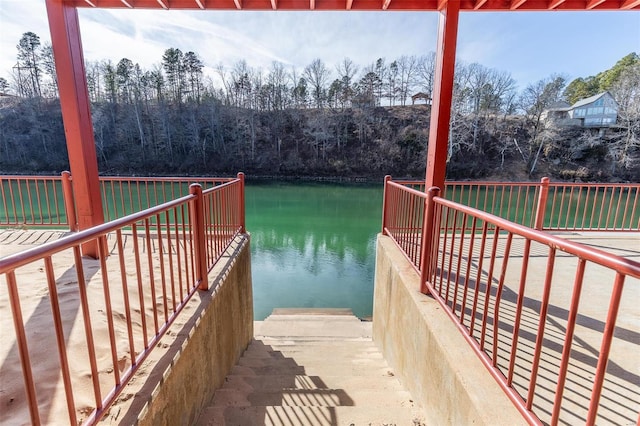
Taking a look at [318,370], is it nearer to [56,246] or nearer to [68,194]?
[56,246]

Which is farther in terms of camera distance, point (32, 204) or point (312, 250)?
point (312, 250)

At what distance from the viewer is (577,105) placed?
28.0 meters

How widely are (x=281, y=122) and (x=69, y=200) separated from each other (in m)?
29.0

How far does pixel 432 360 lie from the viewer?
77.5 inches

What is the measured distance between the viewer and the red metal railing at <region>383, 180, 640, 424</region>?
102cm

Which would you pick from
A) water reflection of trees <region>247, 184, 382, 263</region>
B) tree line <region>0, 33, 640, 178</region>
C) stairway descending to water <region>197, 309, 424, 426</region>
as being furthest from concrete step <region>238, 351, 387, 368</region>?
tree line <region>0, 33, 640, 178</region>

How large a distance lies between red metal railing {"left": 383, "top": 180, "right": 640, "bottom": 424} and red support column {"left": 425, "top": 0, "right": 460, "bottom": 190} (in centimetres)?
49

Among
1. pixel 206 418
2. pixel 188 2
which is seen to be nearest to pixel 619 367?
pixel 206 418

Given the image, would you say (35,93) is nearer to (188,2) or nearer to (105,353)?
(188,2)

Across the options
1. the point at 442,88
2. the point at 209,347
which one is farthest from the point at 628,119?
the point at 209,347

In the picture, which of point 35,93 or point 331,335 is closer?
point 331,335

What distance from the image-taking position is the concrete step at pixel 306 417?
198 centimetres

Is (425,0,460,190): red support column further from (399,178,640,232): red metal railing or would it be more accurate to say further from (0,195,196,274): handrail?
(0,195,196,274): handrail

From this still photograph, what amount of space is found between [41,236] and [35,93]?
4116 cm
